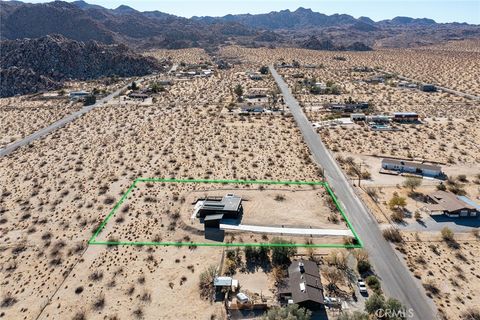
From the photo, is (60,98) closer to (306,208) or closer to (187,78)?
(187,78)

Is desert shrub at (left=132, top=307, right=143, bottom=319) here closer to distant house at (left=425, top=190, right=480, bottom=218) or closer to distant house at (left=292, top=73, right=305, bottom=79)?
distant house at (left=425, top=190, right=480, bottom=218)

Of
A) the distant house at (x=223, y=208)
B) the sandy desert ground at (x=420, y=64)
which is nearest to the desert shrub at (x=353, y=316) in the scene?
the distant house at (x=223, y=208)

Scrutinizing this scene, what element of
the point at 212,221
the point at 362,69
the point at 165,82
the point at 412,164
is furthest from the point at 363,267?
the point at 362,69

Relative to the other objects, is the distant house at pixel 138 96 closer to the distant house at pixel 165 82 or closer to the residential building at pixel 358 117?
the distant house at pixel 165 82

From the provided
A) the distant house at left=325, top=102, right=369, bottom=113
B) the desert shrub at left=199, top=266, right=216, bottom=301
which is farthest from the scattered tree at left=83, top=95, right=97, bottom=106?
the desert shrub at left=199, top=266, right=216, bottom=301

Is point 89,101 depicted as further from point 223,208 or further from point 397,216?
point 397,216
